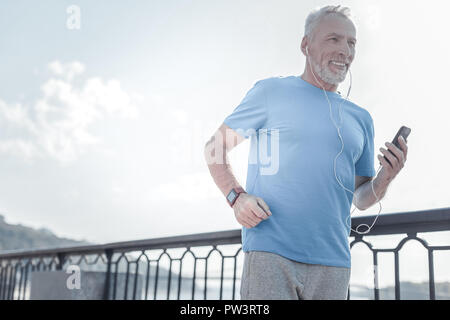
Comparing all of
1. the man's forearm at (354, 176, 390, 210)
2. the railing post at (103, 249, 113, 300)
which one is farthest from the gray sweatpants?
the railing post at (103, 249, 113, 300)

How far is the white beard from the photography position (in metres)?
1.66

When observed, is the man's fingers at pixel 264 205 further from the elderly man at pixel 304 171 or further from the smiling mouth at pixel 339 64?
the smiling mouth at pixel 339 64

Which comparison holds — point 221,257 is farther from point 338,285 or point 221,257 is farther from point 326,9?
point 326,9

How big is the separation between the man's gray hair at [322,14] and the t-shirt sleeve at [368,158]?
376 mm

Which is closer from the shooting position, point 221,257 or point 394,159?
point 394,159

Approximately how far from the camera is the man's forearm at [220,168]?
158cm

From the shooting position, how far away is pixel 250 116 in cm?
159

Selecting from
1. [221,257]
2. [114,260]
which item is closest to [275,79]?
[221,257]

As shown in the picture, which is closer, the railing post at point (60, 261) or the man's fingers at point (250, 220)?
the man's fingers at point (250, 220)

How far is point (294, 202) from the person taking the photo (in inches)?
57.8

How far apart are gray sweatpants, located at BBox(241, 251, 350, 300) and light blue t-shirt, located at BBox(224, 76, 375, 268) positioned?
0.9 inches

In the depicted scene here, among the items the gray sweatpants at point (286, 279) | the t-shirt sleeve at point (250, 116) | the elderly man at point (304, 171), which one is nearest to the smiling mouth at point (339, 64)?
the elderly man at point (304, 171)

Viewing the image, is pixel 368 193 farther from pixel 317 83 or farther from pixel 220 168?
pixel 220 168
